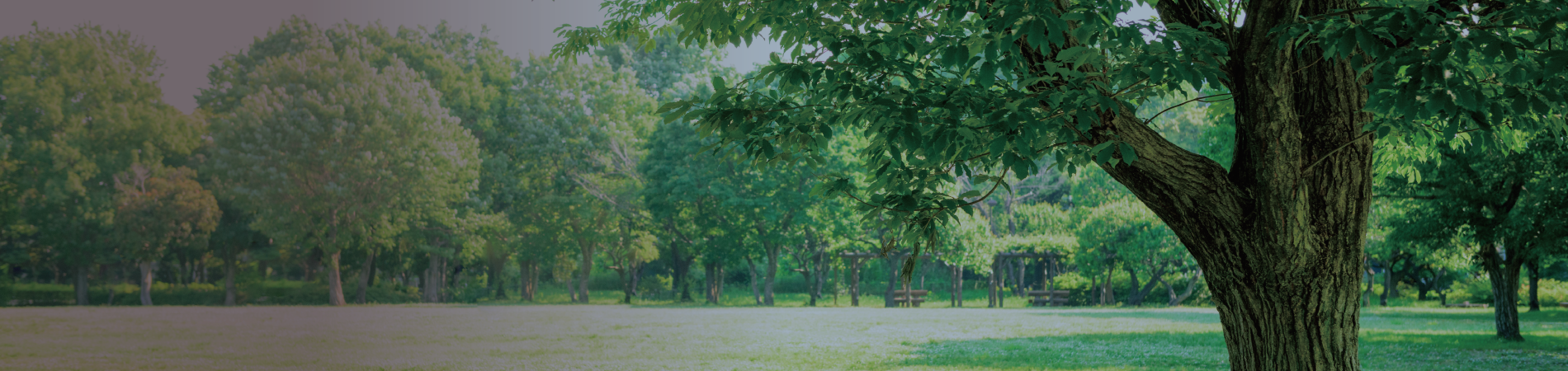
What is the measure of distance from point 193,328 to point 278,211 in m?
2.51

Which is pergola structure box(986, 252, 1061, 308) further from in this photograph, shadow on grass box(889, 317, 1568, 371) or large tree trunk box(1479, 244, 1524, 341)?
large tree trunk box(1479, 244, 1524, 341)

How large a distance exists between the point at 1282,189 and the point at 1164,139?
48cm

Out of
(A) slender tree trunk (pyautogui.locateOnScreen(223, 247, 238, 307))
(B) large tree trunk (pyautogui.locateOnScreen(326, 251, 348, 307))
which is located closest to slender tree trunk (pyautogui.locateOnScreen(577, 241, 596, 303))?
(B) large tree trunk (pyautogui.locateOnScreen(326, 251, 348, 307))

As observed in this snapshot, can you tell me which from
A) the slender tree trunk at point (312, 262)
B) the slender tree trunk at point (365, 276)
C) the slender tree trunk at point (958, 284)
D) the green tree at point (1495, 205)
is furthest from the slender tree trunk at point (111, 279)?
the slender tree trunk at point (958, 284)

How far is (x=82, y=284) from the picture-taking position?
10703 millimetres

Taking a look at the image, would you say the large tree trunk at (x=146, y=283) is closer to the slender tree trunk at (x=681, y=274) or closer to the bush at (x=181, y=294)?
the bush at (x=181, y=294)

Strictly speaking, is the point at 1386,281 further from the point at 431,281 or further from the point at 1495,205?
the point at 431,281

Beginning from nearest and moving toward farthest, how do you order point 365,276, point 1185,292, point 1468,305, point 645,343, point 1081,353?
1. point 1081,353
2. point 645,343
3. point 365,276
4. point 1468,305
5. point 1185,292

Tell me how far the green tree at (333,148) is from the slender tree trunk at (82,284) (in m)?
1.99

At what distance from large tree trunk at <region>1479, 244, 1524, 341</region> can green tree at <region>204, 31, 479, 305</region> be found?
56.1 feet

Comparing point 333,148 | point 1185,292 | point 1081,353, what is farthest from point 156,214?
point 1185,292

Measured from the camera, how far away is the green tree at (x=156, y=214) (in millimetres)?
10594

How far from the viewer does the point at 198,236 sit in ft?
38.6

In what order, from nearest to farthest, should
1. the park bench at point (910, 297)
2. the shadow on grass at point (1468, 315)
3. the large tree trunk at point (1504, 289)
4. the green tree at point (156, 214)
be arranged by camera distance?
the green tree at point (156, 214)
the large tree trunk at point (1504, 289)
the shadow on grass at point (1468, 315)
the park bench at point (910, 297)
